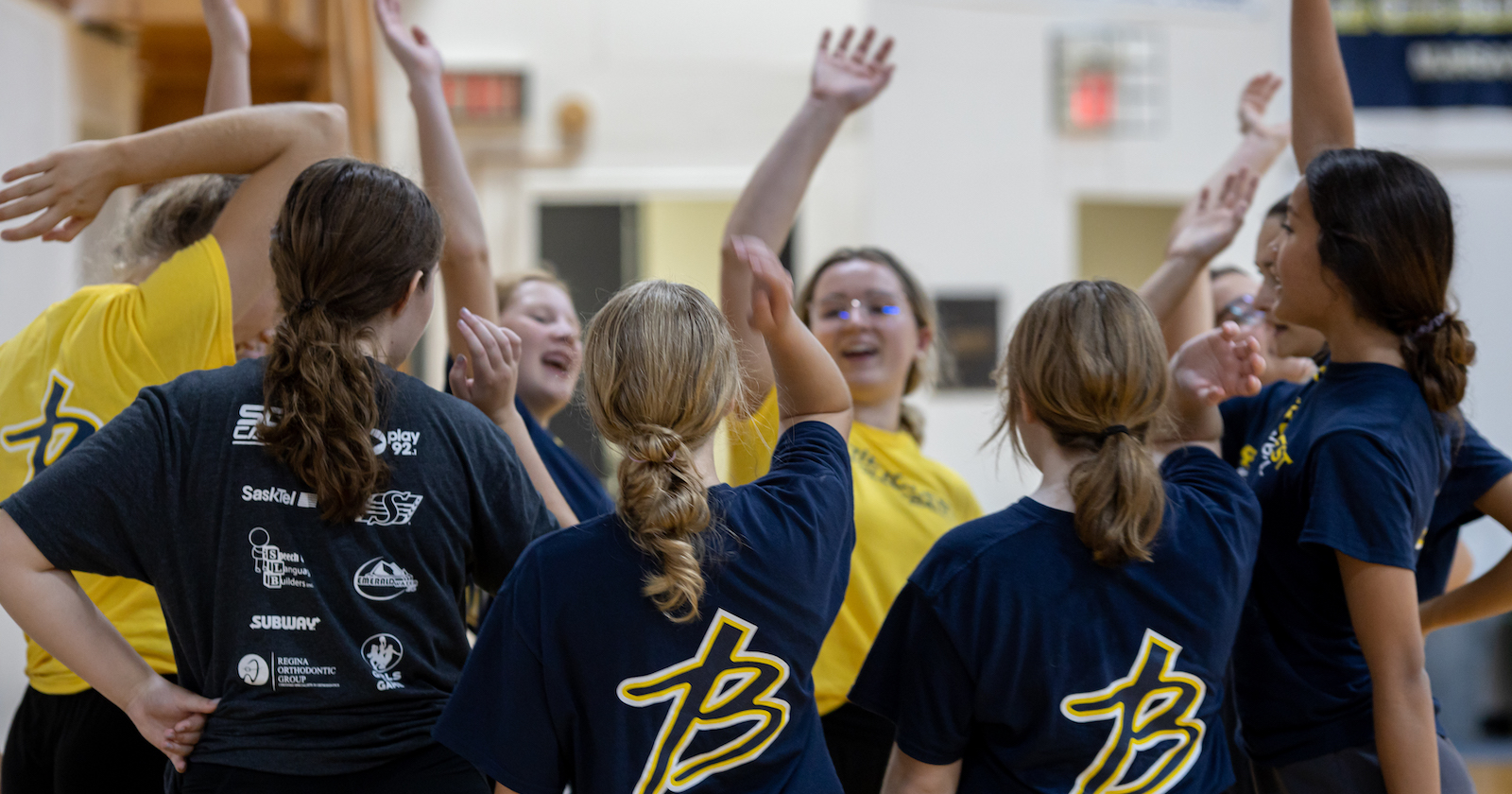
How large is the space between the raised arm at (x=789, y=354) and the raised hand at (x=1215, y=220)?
102 centimetres

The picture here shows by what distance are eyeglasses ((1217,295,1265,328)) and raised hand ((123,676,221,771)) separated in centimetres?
211

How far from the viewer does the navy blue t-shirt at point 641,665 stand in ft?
4.16

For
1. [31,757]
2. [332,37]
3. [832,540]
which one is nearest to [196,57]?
[332,37]

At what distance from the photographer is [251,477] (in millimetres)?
1330

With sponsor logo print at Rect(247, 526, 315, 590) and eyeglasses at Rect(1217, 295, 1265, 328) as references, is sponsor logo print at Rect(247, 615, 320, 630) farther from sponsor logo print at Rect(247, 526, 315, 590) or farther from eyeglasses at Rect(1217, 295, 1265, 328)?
eyeglasses at Rect(1217, 295, 1265, 328)

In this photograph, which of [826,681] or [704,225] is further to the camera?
[704,225]

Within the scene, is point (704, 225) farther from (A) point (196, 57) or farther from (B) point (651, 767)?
(B) point (651, 767)

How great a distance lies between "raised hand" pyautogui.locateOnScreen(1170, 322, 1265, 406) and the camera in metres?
1.56

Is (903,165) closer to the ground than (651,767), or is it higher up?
Result: higher up

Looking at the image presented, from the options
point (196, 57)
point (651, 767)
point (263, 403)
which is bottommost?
point (651, 767)

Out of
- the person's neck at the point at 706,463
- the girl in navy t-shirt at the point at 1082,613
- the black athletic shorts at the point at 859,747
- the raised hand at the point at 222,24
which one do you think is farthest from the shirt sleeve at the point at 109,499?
the black athletic shorts at the point at 859,747

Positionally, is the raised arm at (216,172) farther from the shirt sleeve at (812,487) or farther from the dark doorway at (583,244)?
the dark doorway at (583,244)

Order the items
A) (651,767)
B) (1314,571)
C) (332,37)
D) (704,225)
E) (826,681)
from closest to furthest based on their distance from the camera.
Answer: (651,767), (1314,571), (826,681), (332,37), (704,225)

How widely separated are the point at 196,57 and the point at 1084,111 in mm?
4292
